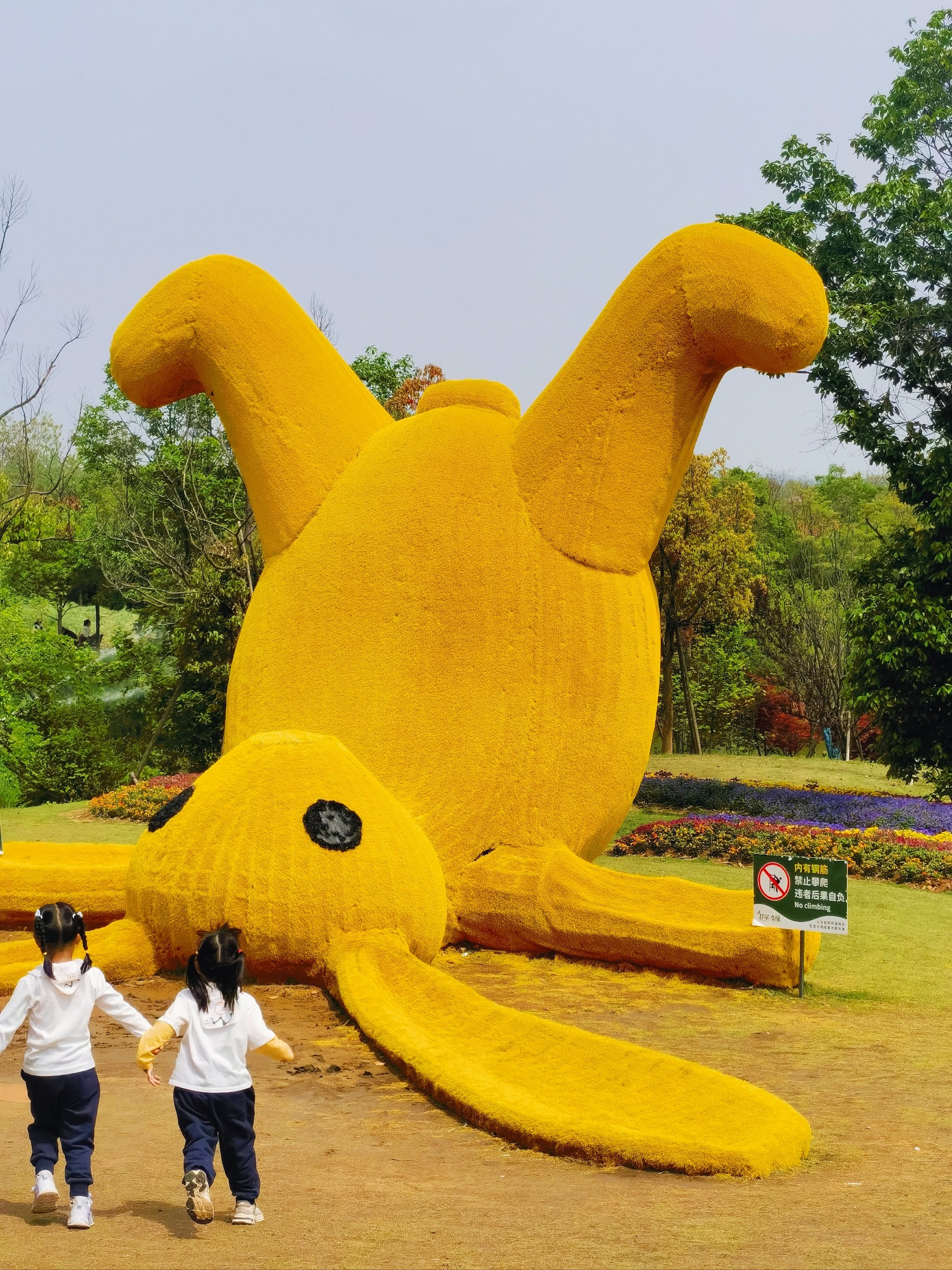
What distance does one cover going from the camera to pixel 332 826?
20.9 feet

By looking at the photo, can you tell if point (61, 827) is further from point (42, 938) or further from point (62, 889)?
point (42, 938)

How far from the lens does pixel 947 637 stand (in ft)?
47.5

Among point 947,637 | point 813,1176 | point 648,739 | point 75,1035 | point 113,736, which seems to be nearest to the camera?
point 75,1035

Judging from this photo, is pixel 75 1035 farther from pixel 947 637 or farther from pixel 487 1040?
pixel 947 637

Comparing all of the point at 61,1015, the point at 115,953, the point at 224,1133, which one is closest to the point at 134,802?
the point at 115,953

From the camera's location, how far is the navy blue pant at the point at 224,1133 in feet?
10.8

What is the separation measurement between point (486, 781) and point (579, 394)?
2.56 m

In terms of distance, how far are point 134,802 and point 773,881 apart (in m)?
10.3

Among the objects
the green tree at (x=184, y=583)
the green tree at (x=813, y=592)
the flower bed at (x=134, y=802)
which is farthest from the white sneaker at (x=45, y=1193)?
the green tree at (x=813, y=592)

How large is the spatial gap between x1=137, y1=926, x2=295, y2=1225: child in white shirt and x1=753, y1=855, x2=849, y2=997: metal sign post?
13.6 feet

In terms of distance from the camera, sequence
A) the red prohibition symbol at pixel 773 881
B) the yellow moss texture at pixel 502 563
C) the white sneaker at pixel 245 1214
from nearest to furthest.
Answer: the white sneaker at pixel 245 1214 < the red prohibition symbol at pixel 773 881 < the yellow moss texture at pixel 502 563

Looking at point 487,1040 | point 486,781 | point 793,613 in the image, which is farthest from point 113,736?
point 487,1040

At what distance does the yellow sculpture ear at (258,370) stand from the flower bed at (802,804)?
8.25m

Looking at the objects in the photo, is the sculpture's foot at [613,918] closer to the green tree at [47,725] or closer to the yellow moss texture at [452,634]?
the yellow moss texture at [452,634]
